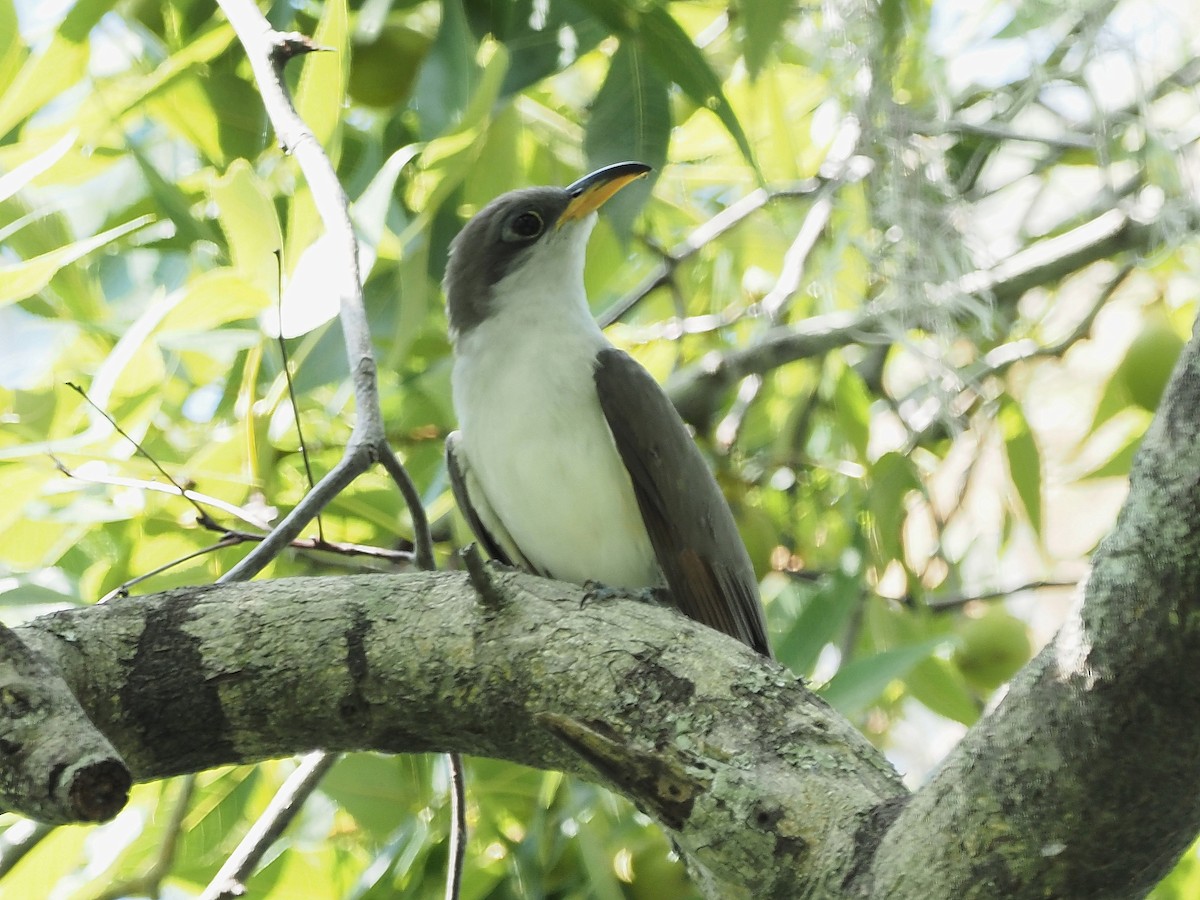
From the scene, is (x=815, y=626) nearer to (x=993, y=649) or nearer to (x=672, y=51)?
(x=993, y=649)

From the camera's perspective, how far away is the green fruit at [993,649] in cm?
413

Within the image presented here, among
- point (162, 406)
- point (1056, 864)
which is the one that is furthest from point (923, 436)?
point (1056, 864)

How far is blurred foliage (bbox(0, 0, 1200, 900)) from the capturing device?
10.9 feet

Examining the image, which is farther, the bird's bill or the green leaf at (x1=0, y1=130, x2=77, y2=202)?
the bird's bill

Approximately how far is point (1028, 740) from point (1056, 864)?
153mm

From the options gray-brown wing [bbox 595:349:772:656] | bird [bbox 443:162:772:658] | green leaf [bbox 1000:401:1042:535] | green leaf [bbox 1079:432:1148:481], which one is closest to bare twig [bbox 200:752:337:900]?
bird [bbox 443:162:772:658]

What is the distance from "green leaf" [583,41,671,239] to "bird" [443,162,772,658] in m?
0.06

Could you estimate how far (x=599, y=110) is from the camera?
3609 millimetres

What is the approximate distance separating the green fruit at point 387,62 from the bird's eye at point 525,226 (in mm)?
537

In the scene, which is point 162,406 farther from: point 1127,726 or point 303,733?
point 1127,726

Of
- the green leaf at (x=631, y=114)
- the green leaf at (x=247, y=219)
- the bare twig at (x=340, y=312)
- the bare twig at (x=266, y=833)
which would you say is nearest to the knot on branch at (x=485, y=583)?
the bare twig at (x=340, y=312)

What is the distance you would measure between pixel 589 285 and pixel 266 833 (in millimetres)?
2117

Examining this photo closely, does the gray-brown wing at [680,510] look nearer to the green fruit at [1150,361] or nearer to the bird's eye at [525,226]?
the bird's eye at [525,226]

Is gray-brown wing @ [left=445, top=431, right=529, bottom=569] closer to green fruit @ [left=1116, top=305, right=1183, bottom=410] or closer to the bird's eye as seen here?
the bird's eye
